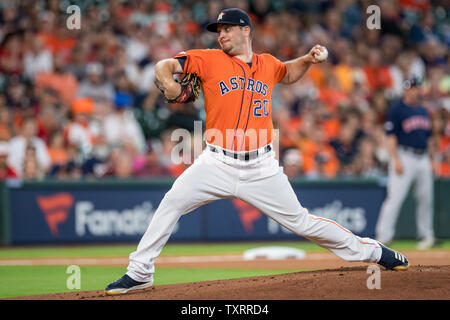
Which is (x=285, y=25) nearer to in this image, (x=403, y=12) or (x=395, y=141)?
(x=403, y=12)

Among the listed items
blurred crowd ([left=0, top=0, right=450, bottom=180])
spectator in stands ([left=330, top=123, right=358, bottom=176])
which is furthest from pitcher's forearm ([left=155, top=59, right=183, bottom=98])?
spectator in stands ([left=330, top=123, right=358, bottom=176])

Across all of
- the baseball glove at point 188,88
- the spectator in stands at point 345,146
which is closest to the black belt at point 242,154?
the baseball glove at point 188,88

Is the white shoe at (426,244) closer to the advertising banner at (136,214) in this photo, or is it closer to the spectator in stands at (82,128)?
the advertising banner at (136,214)

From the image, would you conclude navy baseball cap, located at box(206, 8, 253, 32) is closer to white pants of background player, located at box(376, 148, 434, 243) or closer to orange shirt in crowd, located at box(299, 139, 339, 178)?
white pants of background player, located at box(376, 148, 434, 243)

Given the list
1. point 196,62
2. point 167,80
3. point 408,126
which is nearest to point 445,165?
point 408,126

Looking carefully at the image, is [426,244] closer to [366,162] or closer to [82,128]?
[366,162]

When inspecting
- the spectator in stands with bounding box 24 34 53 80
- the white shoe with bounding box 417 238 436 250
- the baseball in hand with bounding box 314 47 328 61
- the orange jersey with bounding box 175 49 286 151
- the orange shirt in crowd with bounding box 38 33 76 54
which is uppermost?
the orange shirt in crowd with bounding box 38 33 76 54

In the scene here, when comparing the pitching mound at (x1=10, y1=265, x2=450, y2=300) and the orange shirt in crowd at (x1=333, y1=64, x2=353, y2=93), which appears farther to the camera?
the orange shirt in crowd at (x1=333, y1=64, x2=353, y2=93)
